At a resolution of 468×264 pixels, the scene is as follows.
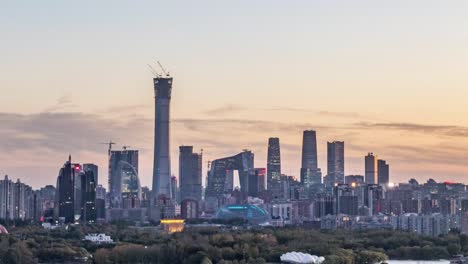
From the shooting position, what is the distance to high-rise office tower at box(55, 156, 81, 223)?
16638cm

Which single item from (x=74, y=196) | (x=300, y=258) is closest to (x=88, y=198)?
(x=74, y=196)

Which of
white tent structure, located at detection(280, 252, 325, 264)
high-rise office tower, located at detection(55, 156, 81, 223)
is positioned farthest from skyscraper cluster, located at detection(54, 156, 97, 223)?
white tent structure, located at detection(280, 252, 325, 264)

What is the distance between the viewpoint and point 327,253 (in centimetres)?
8081

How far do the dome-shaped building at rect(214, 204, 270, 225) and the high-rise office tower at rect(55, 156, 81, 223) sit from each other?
1297 inches

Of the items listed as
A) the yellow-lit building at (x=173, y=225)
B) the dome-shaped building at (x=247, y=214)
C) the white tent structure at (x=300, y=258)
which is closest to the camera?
the white tent structure at (x=300, y=258)

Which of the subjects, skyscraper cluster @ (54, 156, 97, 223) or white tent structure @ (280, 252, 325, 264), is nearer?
white tent structure @ (280, 252, 325, 264)

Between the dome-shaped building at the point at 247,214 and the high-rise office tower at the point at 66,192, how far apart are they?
3294 centimetres

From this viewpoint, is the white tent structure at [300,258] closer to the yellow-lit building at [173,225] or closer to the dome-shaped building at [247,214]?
the yellow-lit building at [173,225]

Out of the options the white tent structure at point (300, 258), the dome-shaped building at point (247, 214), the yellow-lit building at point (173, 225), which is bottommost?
the white tent structure at point (300, 258)

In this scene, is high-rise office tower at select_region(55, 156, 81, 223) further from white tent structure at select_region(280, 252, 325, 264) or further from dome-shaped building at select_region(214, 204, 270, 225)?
white tent structure at select_region(280, 252, 325, 264)

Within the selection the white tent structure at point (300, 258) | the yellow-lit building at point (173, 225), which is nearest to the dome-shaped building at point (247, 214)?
the yellow-lit building at point (173, 225)

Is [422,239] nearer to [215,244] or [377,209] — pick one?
[215,244]

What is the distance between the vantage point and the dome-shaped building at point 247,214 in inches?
7618

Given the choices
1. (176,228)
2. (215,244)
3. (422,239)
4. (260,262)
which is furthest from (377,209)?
(260,262)
